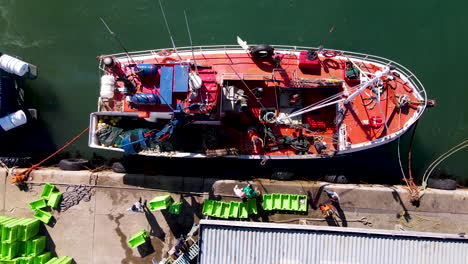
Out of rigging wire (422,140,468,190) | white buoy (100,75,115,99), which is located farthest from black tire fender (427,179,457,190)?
white buoy (100,75,115,99)

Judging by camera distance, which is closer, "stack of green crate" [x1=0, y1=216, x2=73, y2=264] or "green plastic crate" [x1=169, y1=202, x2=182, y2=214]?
"green plastic crate" [x1=169, y1=202, x2=182, y2=214]

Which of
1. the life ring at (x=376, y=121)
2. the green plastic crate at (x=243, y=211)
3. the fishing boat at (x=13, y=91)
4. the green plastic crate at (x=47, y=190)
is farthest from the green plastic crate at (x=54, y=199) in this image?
the life ring at (x=376, y=121)

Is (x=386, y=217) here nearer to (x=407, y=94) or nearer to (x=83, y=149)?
(x=407, y=94)

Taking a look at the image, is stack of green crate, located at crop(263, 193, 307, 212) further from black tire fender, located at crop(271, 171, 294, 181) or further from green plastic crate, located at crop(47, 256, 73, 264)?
green plastic crate, located at crop(47, 256, 73, 264)

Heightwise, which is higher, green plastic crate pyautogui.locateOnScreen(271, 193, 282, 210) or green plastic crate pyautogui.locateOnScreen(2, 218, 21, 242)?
green plastic crate pyautogui.locateOnScreen(271, 193, 282, 210)

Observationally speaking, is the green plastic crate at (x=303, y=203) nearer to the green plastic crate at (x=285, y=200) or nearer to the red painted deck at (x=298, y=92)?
the green plastic crate at (x=285, y=200)

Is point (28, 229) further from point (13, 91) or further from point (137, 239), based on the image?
point (13, 91)

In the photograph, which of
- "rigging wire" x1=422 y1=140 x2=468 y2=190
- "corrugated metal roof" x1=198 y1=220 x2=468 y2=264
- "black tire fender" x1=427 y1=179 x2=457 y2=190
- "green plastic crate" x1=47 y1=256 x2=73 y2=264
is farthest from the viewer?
"rigging wire" x1=422 y1=140 x2=468 y2=190

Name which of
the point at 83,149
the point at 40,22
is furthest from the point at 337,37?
the point at 40,22
